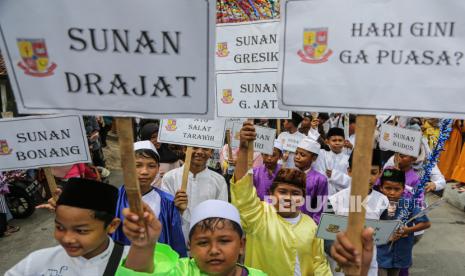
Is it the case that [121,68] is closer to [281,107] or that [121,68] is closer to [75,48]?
[75,48]

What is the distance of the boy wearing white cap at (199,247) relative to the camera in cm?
147

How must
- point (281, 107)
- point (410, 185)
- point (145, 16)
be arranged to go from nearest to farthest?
point (145, 16) → point (281, 107) → point (410, 185)

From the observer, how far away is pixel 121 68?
4.79 ft

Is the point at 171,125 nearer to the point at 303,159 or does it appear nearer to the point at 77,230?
the point at 303,159

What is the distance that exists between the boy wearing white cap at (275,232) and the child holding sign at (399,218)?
3.54 feet

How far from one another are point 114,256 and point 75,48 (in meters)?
1.09

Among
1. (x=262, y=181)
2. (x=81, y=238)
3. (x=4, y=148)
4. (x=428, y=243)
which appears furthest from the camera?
(x=428, y=243)

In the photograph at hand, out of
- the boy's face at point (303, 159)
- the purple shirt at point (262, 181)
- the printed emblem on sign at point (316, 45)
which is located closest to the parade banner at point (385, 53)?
the printed emblem on sign at point (316, 45)

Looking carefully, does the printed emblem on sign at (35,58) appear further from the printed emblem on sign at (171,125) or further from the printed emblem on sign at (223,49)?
the printed emblem on sign at (171,125)

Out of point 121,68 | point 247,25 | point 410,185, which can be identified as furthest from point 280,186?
point 410,185

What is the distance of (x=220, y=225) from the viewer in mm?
1944

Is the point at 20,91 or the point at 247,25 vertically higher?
the point at 247,25

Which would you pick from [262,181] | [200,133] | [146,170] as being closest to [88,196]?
[146,170]

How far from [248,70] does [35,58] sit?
1.88 meters
